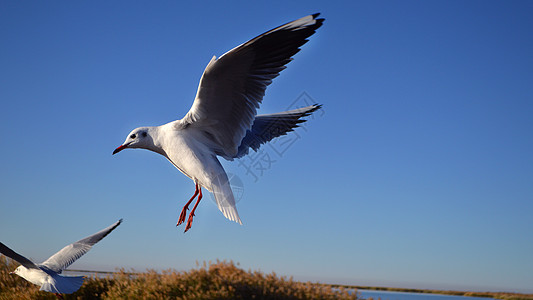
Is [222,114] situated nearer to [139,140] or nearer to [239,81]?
[239,81]

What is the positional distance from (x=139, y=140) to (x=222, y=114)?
1.16m

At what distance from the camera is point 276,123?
7.52 metres

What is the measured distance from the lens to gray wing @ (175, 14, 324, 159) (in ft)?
15.8

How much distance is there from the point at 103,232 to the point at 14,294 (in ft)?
6.45

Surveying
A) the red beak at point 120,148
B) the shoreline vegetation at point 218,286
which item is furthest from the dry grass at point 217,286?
the red beak at point 120,148

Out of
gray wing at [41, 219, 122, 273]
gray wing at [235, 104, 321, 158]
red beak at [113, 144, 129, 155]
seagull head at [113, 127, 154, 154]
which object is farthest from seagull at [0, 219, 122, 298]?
gray wing at [235, 104, 321, 158]

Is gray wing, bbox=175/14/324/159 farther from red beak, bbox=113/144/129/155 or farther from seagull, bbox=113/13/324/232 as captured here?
red beak, bbox=113/144/129/155

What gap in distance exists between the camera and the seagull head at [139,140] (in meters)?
5.63

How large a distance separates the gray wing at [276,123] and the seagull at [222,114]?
132cm

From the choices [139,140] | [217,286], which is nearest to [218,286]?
[217,286]

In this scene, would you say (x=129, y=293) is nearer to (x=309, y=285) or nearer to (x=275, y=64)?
(x=309, y=285)

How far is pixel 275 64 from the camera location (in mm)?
5055

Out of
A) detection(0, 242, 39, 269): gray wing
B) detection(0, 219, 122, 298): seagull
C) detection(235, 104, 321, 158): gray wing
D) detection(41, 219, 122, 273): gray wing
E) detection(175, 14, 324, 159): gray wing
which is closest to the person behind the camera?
detection(175, 14, 324, 159): gray wing

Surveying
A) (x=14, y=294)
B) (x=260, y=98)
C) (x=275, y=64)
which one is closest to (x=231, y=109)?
(x=260, y=98)
